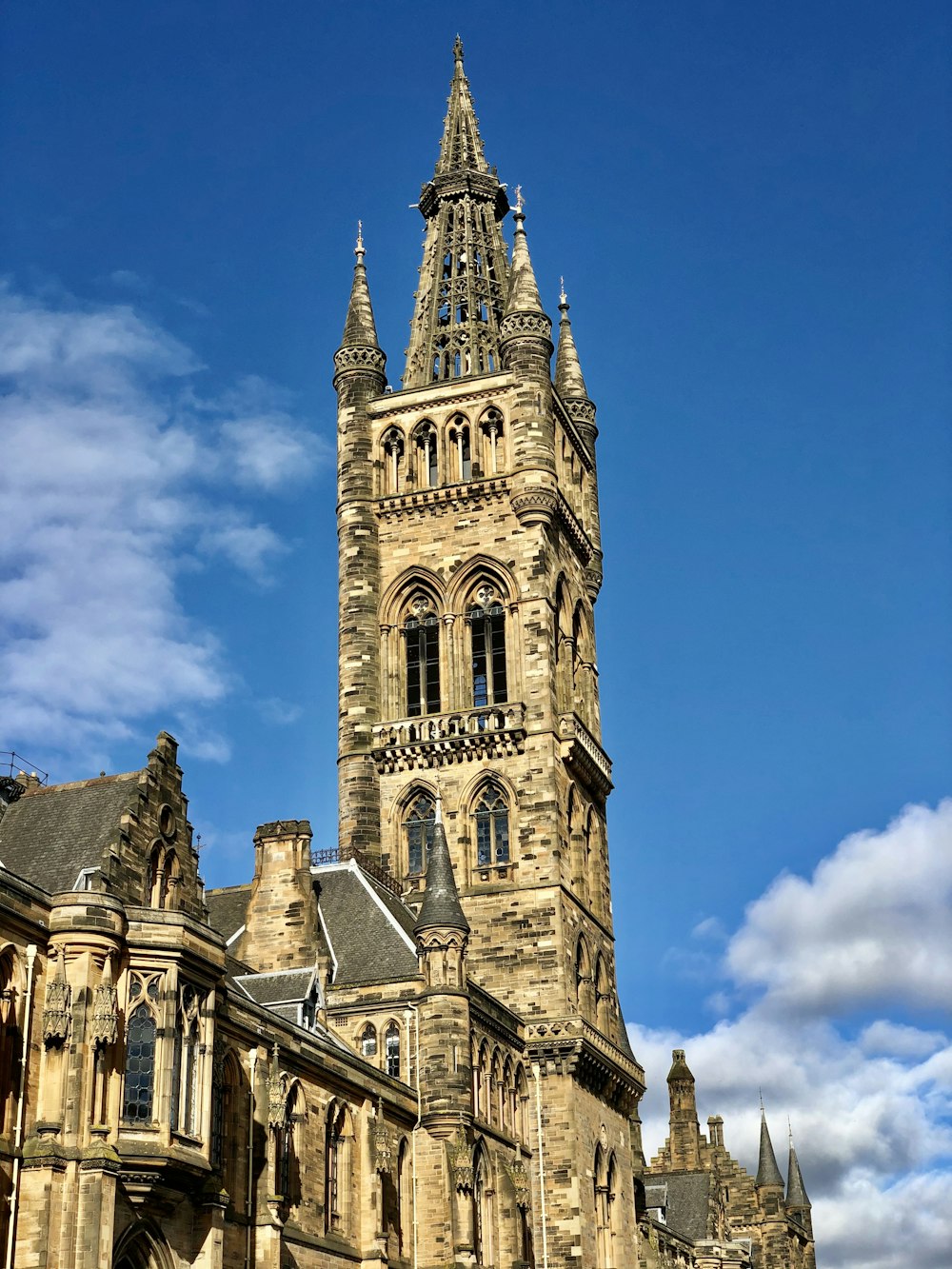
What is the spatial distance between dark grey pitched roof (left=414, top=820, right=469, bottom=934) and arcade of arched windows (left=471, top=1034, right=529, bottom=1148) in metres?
4.13

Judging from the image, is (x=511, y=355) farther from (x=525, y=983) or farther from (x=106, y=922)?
(x=106, y=922)

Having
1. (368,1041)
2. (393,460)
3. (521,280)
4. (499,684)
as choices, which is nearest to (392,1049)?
(368,1041)

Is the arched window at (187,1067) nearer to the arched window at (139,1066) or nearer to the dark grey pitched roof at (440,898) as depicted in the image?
the arched window at (139,1066)

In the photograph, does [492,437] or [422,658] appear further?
[492,437]

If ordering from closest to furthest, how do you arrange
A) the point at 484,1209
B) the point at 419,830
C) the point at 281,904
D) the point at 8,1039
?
the point at 8,1039 < the point at 484,1209 < the point at 281,904 < the point at 419,830

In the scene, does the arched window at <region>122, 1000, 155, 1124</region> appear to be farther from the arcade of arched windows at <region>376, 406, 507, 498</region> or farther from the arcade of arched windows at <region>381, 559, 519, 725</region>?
the arcade of arched windows at <region>376, 406, 507, 498</region>

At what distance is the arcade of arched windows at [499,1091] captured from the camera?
5969cm

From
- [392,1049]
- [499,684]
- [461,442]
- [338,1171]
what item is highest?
[461,442]

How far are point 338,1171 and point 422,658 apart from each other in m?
26.9

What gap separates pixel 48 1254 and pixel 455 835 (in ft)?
115

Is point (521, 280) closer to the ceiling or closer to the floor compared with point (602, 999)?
closer to the ceiling

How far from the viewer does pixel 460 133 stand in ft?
296

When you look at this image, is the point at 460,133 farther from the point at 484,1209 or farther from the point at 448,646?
the point at 484,1209

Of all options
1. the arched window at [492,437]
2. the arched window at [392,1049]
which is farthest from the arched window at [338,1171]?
the arched window at [492,437]
